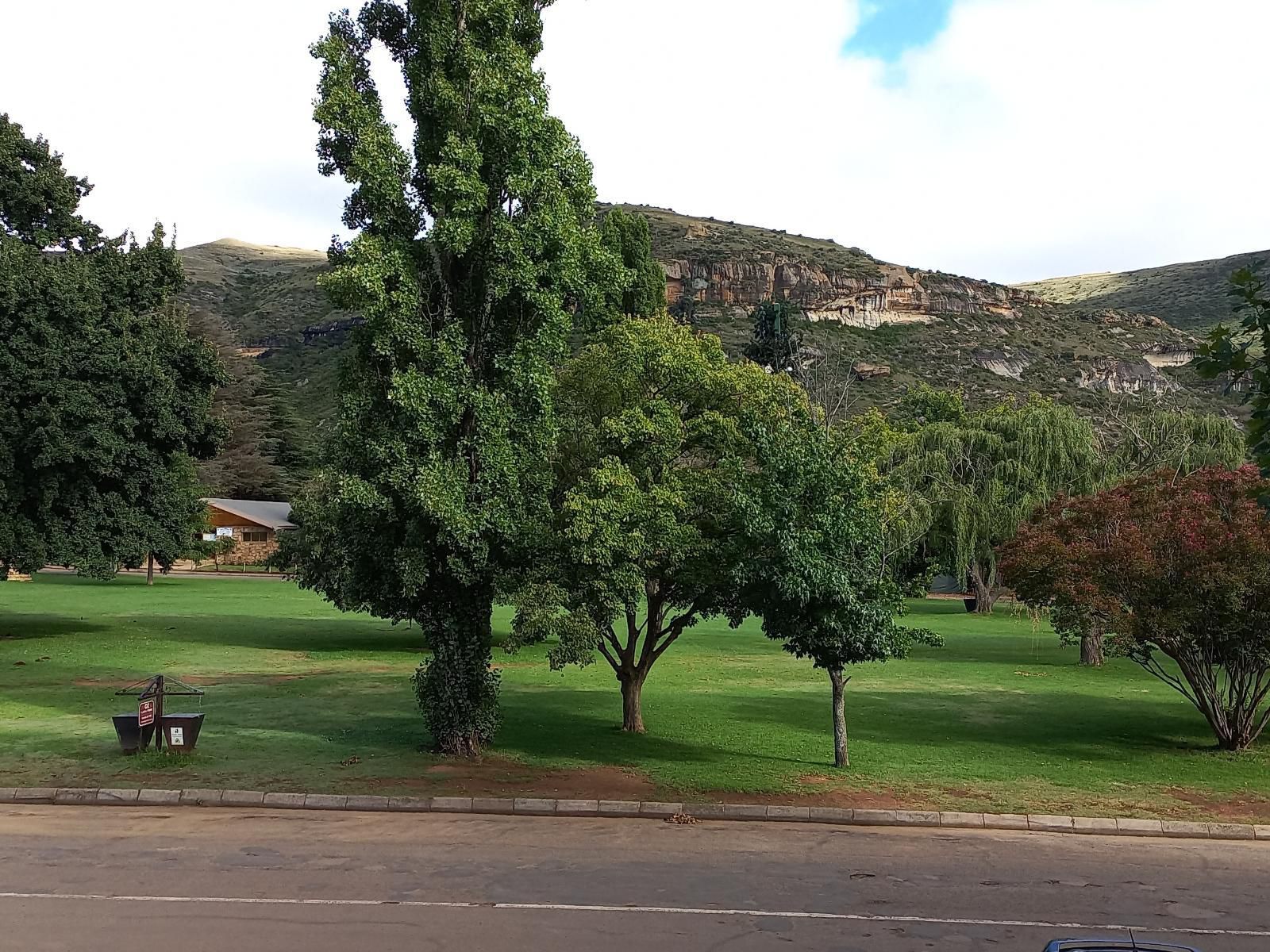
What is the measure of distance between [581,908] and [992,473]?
109ft

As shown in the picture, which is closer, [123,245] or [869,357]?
[123,245]

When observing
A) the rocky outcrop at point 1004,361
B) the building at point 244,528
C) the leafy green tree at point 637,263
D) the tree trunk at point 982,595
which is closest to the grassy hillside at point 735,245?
the rocky outcrop at point 1004,361

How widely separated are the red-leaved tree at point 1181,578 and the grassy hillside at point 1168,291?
380ft

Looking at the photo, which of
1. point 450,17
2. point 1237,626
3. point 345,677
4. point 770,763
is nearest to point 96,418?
point 345,677

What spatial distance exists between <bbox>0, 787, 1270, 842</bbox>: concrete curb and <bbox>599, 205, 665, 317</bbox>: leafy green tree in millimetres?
14034

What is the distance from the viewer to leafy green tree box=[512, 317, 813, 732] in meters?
13.6

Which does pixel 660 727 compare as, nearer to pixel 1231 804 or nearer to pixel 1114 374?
pixel 1231 804

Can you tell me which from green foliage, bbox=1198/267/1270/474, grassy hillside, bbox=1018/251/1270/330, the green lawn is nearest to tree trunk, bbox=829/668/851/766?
the green lawn

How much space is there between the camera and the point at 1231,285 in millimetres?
4934

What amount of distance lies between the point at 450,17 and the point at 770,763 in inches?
475

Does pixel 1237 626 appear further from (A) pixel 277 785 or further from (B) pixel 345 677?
(B) pixel 345 677

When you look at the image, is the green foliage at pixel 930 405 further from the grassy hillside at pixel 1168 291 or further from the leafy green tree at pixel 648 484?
the grassy hillside at pixel 1168 291

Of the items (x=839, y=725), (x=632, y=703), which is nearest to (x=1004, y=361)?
(x=632, y=703)

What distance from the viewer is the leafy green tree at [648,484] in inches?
535
